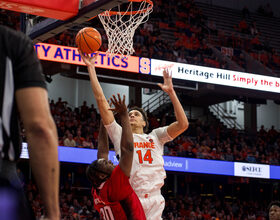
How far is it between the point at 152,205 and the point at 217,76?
12.7 metres

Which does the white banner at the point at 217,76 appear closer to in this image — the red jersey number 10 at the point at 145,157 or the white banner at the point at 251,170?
the white banner at the point at 251,170

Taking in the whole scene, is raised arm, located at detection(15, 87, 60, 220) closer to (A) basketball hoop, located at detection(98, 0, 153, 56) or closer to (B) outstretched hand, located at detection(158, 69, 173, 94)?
(B) outstretched hand, located at detection(158, 69, 173, 94)

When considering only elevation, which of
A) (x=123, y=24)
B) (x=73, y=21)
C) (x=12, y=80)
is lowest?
(x=12, y=80)

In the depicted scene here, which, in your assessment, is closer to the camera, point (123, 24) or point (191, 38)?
point (123, 24)

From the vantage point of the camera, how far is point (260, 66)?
18.9m

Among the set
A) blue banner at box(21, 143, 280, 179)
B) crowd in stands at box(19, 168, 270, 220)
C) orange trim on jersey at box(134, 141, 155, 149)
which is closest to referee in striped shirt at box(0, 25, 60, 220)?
orange trim on jersey at box(134, 141, 155, 149)

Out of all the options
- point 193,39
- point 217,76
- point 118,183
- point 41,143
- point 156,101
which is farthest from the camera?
point 156,101

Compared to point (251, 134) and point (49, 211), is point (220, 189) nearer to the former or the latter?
point (251, 134)

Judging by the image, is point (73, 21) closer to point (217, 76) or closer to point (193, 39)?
point (217, 76)

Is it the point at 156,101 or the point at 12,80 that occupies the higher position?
the point at 156,101

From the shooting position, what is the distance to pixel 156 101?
21828 mm

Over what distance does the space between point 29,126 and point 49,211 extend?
28cm

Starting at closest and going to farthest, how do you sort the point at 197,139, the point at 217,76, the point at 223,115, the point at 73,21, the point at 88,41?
the point at 88,41 < the point at 73,21 < the point at 217,76 < the point at 197,139 < the point at 223,115

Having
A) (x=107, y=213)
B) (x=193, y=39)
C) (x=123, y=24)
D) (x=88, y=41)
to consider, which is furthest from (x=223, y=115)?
(x=107, y=213)
